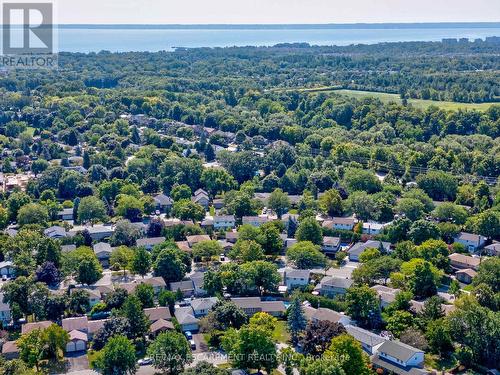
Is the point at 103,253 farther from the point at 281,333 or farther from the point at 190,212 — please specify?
the point at 281,333

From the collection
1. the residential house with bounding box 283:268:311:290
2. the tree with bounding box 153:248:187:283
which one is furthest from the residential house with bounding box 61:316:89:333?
the residential house with bounding box 283:268:311:290

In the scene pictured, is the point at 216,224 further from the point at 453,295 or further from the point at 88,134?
the point at 88,134

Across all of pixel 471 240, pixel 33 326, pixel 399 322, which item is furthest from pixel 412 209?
pixel 33 326

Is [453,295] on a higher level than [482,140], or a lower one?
lower

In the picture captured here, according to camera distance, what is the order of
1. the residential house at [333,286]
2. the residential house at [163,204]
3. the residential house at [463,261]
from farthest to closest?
1. the residential house at [163,204]
2. the residential house at [463,261]
3. the residential house at [333,286]

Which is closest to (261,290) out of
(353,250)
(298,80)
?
(353,250)

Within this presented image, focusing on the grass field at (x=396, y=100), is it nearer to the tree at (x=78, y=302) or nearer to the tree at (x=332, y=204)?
the tree at (x=332, y=204)

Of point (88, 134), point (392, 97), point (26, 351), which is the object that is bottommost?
point (26, 351)

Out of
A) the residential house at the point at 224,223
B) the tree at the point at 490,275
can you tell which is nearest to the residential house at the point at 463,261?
the tree at the point at 490,275
